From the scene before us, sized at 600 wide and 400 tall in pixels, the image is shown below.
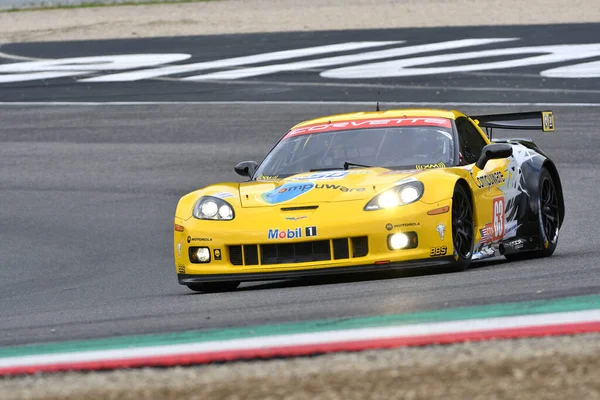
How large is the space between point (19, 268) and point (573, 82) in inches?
471

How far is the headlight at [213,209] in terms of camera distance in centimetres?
810

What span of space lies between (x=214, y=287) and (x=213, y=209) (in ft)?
1.90

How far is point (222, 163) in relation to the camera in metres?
16.0

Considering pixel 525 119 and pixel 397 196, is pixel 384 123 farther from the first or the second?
pixel 525 119

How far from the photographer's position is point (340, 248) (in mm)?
7789

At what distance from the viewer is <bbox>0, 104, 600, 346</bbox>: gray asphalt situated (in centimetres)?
629

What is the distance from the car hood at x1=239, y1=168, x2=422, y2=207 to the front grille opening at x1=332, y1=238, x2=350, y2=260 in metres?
0.28

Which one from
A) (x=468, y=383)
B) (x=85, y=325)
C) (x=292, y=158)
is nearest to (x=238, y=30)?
A: (x=292, y=158)

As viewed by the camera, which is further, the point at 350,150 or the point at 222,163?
the point at 222,163

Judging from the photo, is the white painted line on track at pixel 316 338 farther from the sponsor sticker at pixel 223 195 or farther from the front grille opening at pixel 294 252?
the sponsor sticker at pixel 223 195

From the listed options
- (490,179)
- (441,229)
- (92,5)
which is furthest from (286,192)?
(92,5)

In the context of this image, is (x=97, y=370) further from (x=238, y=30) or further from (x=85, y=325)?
(x=238, y=30)

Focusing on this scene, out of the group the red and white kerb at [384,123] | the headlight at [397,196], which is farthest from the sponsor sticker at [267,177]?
the headlight at [397,196]

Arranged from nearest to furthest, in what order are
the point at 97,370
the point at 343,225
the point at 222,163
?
the point at 97,370, the point at 343,225, the point at 222,163
